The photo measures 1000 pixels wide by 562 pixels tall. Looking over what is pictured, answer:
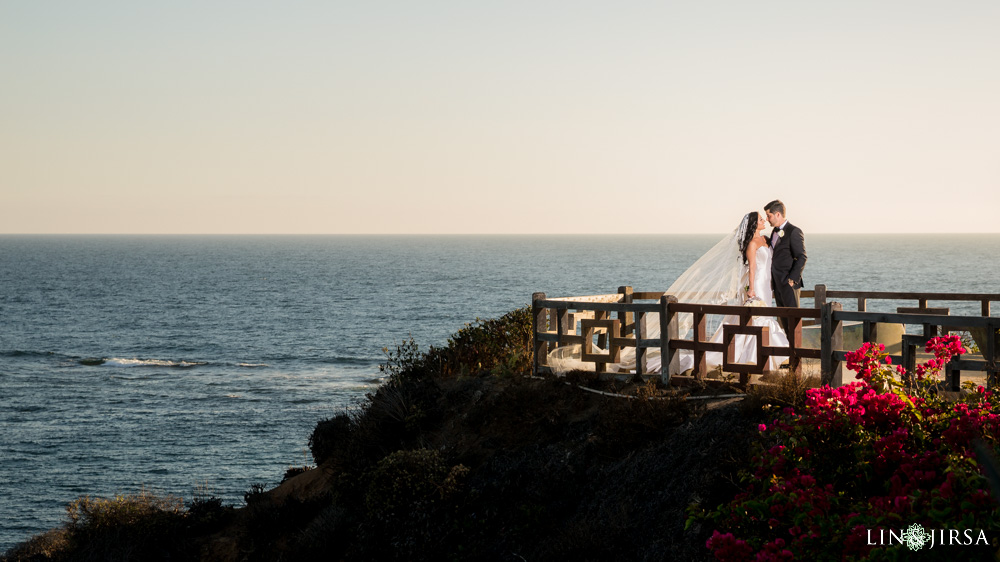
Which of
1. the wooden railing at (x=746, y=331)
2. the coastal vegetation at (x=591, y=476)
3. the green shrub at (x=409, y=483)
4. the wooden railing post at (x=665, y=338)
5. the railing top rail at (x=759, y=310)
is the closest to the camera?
the coastal vegetation at (x=591, y=476)

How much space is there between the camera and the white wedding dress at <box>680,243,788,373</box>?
1313 centimetres

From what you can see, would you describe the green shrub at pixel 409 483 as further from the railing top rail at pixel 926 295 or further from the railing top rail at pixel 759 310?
the railing top rail at pixel 926 295

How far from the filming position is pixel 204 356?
57.0 metres

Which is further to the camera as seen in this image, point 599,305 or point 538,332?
point 538,332

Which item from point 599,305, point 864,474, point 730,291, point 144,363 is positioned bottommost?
point 144,363

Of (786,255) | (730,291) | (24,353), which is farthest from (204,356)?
(786,255)

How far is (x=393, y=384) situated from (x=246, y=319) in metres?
64.9

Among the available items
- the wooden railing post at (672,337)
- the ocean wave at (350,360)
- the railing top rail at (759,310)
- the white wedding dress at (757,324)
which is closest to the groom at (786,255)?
the white wedding dress at (757,324)

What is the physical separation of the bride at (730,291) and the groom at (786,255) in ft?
0.90

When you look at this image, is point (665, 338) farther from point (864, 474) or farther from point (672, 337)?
point (864, 474)

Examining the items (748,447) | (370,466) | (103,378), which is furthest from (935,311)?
(103,378)

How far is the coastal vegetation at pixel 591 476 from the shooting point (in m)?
6.20

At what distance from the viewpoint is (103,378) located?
1918 inches

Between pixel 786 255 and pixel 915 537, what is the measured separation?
8.34m
